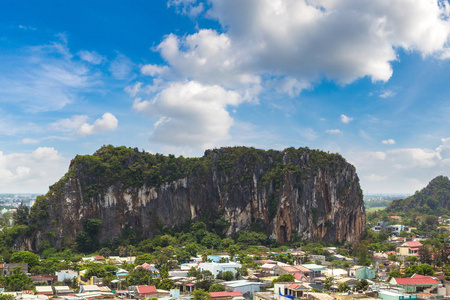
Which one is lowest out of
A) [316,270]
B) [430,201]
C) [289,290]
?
[316,270]

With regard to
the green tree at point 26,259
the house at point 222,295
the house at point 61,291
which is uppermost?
the green tree at point 26,259

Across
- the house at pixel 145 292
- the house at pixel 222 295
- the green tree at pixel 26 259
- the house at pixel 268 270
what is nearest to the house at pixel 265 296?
the house at pixel 222 295

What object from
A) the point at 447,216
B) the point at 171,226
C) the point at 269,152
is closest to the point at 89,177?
the point at 171,226

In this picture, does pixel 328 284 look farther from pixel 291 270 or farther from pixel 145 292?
pixel 145 292

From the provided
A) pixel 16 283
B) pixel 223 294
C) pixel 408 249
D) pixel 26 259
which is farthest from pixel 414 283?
pixel 26 259

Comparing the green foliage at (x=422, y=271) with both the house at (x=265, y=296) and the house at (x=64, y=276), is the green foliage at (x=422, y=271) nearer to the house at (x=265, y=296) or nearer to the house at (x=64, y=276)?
→ the house at (x=265, y=296)
